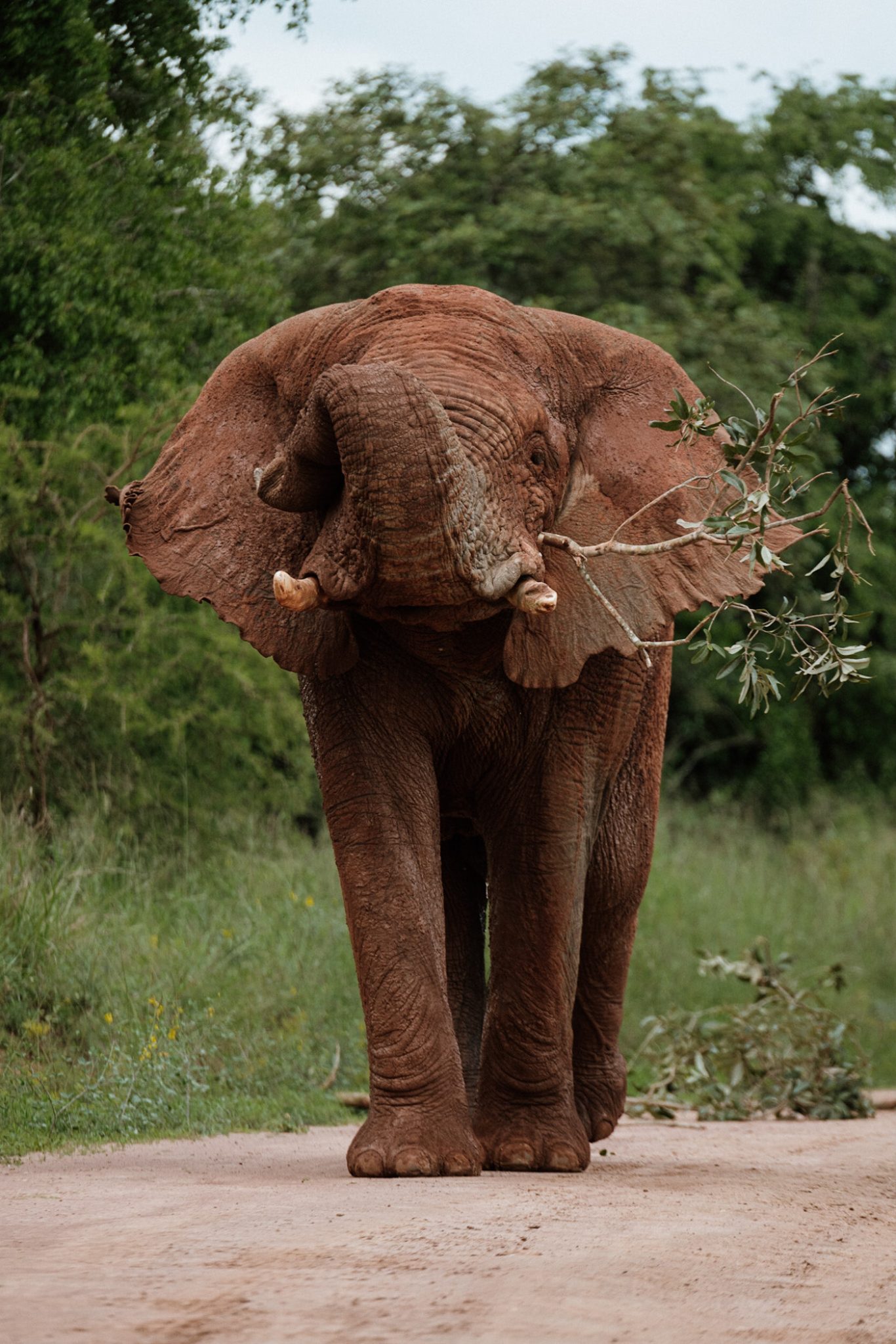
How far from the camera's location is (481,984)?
25.4 feet

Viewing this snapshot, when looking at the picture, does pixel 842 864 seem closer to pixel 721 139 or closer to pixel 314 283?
pixel 314 283

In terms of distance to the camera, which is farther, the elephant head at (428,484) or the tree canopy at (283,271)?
the tree canopy at (283,271)

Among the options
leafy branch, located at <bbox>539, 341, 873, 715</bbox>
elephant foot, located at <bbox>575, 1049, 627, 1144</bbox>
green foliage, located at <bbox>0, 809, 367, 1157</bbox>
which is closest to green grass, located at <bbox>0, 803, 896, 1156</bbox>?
green foliage, located at <bbox>0, 809, 367, 1157</bbox>

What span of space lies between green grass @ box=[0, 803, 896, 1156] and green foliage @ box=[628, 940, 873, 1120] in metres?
1.45

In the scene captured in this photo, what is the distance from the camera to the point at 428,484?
17.2ft

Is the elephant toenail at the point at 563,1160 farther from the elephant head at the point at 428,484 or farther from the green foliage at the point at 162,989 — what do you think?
the green foliage at the point at 162,989

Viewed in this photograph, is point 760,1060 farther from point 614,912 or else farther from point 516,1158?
point 516,1158

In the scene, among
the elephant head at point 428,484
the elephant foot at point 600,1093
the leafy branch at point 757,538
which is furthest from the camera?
the elephant foot at point 600,1093

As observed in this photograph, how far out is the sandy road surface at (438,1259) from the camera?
3.43 meters

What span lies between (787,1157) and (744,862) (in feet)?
33.7

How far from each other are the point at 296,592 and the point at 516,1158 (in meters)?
2.07

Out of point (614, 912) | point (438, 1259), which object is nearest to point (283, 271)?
point (614, 912)

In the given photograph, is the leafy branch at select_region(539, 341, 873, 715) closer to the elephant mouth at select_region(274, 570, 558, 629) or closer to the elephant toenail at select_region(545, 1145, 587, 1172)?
the elephant mouth at select_region(274, 570, 558, 629)

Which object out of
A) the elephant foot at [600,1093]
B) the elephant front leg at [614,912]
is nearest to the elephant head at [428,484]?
the elephant front leg at [614,912]
